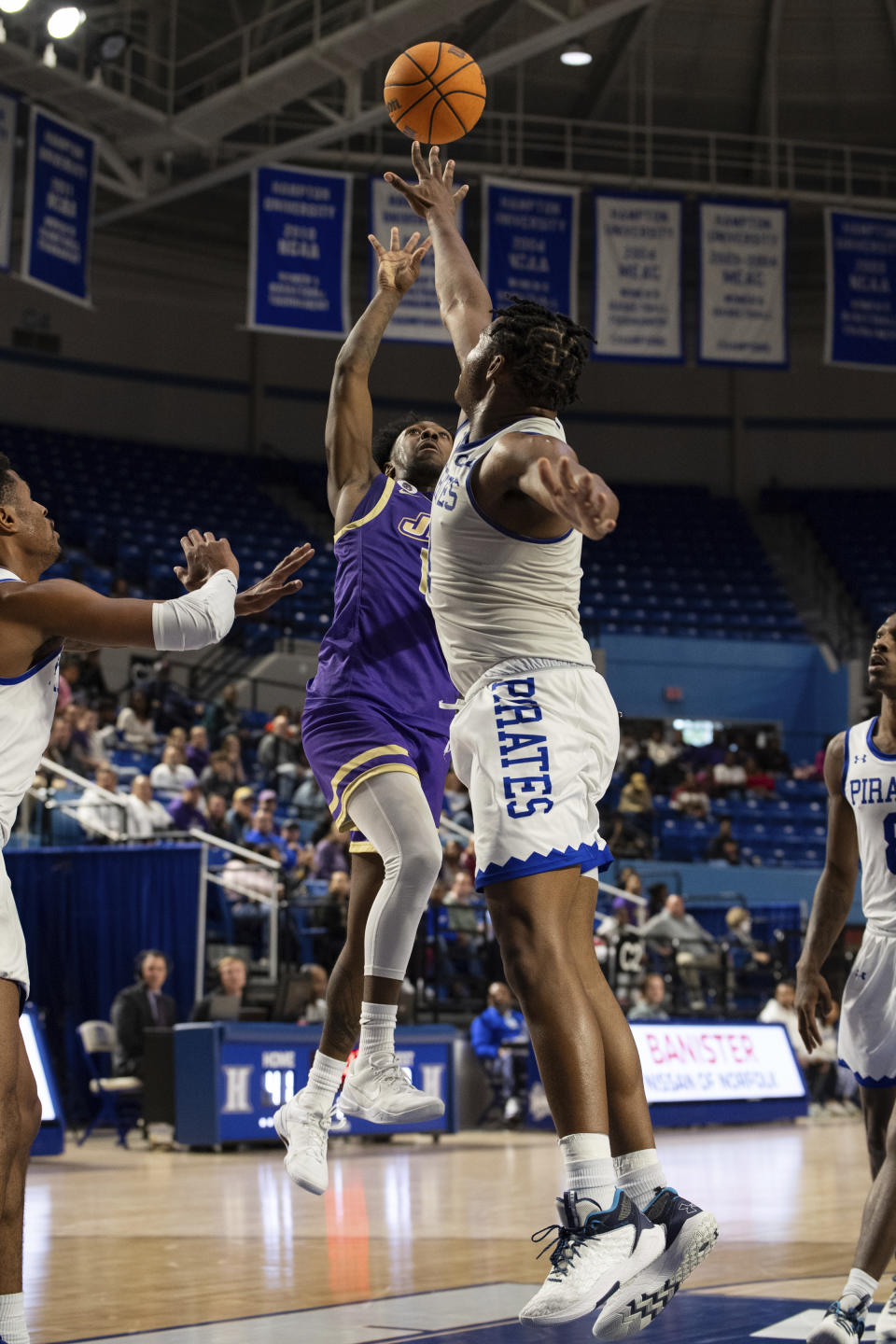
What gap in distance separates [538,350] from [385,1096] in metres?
2.41

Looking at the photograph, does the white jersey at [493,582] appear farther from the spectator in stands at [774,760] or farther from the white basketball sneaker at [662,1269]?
the spectator in stands at [774,760]

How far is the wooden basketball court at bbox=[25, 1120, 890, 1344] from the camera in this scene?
572cm

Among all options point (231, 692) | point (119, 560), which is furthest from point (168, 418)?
point (231, 692)

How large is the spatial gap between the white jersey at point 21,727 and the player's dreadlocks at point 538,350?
4.89ft

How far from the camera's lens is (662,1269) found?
3896 millimetres

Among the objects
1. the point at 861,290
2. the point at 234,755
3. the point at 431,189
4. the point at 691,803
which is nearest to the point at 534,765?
the point at 431,189

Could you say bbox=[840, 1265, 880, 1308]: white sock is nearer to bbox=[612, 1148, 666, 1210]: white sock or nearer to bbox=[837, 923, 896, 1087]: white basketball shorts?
bbox=[837, 923, 896, 1087]: white basketball shorts

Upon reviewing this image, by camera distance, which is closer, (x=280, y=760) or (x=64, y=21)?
(x=64, y=21)

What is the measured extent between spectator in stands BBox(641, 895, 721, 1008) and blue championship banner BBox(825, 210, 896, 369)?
740cm

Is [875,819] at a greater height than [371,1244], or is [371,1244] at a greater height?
[875,819]

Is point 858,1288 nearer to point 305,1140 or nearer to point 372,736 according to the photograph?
point 305,1140

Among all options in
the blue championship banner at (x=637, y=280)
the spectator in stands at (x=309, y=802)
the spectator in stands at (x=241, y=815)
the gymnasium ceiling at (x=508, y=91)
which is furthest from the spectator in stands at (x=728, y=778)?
the spectator in stands at (x=241, y=815)

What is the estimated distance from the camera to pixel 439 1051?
14062 mm

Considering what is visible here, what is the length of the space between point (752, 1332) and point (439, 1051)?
28.8 ft
